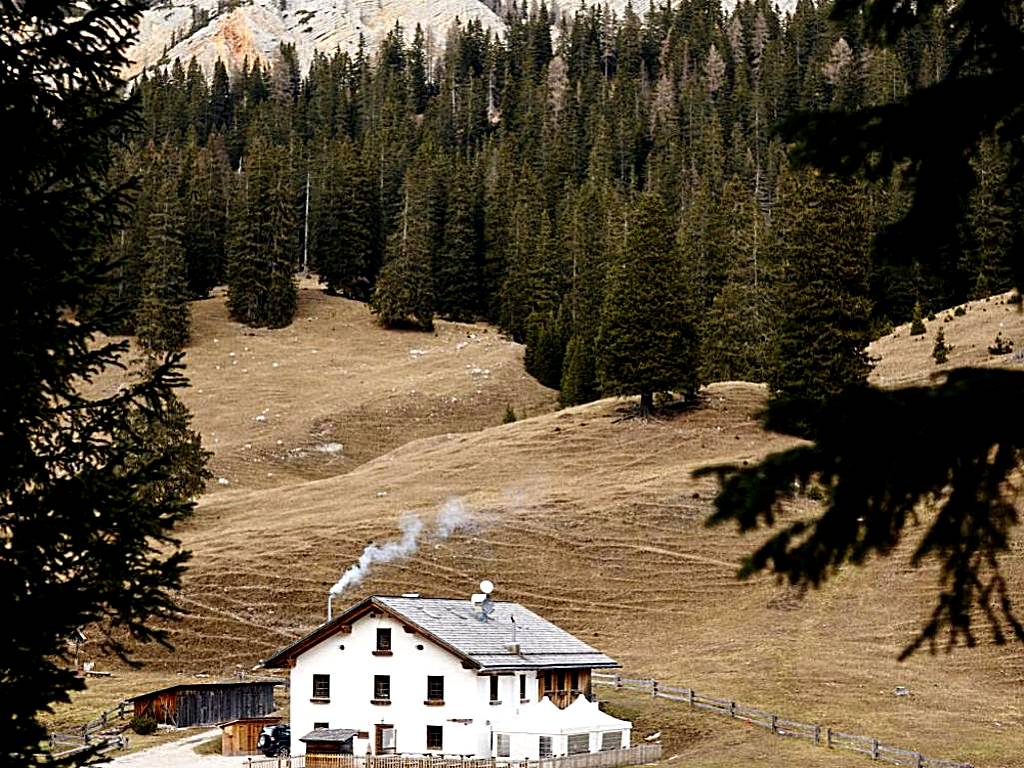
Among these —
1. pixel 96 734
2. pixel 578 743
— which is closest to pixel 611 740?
pixel 578 743

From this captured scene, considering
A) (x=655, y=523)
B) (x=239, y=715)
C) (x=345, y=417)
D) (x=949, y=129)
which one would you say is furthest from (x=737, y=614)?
(x=949, y=129)

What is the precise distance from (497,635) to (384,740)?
5.18 meters

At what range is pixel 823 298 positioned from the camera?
70375mm

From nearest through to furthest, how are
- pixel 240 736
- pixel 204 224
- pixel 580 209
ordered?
pixel 240 736, pixel 580 209, pixel 204 224

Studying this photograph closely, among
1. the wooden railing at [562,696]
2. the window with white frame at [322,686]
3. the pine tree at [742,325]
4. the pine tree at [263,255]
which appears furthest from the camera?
the pine tree at [263,255]

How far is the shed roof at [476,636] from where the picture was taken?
46.9 meters

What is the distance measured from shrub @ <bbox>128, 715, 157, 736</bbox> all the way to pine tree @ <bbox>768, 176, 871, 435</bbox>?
108 feet

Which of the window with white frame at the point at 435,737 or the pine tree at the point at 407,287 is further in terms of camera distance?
the pine tree at the point at 407,287

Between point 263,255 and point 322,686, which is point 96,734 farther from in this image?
point 263,255

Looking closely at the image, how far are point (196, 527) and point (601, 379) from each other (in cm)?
2473

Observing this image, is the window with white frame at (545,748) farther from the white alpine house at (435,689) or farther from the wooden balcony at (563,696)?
the wooden balcony at (563,696)

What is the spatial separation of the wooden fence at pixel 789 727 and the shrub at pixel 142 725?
16671 millimetres

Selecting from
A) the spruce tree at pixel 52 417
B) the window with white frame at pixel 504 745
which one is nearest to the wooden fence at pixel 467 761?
the window with white frame at pixel 504 745

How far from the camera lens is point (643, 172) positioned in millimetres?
159000
